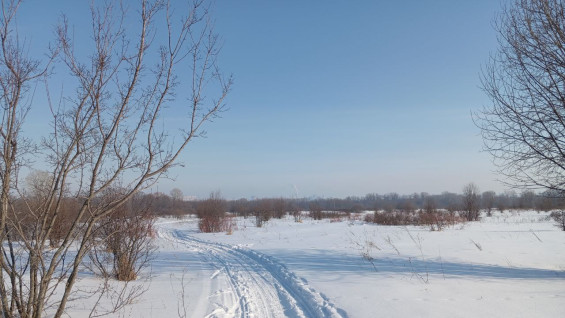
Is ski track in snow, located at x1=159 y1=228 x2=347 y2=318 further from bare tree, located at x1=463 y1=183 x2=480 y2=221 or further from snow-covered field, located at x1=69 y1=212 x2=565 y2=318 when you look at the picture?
bare tree, located at x1=463 y1=183 x2=480 y2=221

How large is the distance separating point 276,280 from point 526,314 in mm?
4713

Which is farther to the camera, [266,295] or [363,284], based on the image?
[363,284]

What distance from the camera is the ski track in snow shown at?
17.5 feet

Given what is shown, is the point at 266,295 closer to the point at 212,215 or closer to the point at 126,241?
the point at 126,241

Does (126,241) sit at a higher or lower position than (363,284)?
higher

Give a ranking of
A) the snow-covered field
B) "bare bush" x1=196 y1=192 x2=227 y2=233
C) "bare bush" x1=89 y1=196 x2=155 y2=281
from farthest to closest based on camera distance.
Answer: "bare bush" x1=196 y1=192 x2=227 y2=233
"bare bush" x1=89 y1=196 x2=155 y2=281
the snow-covered field

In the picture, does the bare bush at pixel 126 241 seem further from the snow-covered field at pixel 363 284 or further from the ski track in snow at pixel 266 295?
the ski track in snow at pixel 266 295

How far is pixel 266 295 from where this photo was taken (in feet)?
21.2

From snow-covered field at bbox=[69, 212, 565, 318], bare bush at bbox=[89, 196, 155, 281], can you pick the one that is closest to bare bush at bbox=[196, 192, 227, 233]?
snow-covered field at bbox=[69, 212, 565, 318]

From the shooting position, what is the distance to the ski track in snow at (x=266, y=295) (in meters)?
5.34

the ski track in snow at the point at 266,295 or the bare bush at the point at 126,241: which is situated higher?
the bare bush at the point at 126,241

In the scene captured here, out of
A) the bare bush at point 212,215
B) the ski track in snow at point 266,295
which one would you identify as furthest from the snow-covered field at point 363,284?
the bare bush at point 212,215

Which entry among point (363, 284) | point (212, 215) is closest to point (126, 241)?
point (363, 284)

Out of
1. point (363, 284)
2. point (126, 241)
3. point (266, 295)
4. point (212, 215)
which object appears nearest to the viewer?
point (266, 295)
